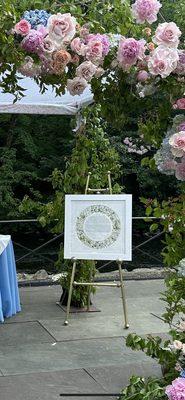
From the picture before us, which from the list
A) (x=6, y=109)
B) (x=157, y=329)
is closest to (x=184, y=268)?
(x=157, y=329)

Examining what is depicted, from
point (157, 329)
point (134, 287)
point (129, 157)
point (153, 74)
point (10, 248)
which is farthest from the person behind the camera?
point (129, 157)

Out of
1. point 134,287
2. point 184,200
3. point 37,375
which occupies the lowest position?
point 134,287

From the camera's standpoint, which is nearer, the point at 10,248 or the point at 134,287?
the point at 10,248

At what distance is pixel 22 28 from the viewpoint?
3.43m

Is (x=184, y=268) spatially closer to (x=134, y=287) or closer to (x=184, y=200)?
(x=184, y=200)

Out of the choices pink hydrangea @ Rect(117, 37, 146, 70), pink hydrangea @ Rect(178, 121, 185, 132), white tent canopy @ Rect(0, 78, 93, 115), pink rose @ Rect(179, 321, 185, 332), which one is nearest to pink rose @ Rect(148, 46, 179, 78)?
pink hydrangea @ Rect(117, 37, 146, 70)

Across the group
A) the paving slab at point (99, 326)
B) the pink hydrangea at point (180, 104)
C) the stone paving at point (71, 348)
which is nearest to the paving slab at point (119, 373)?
the stone paving at point (71, 348)

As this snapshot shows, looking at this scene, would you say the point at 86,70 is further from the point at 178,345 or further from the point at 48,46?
the point at 178,345

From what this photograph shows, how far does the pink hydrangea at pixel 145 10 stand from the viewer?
339cm

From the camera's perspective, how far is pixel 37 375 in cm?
515

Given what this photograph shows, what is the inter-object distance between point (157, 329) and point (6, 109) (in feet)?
9.57

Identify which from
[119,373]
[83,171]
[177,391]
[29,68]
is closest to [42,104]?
[83,171]

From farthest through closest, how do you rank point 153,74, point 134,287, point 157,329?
point 134,287 → point 157,329 → point 153,74

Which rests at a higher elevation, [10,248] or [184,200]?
[184,200]
